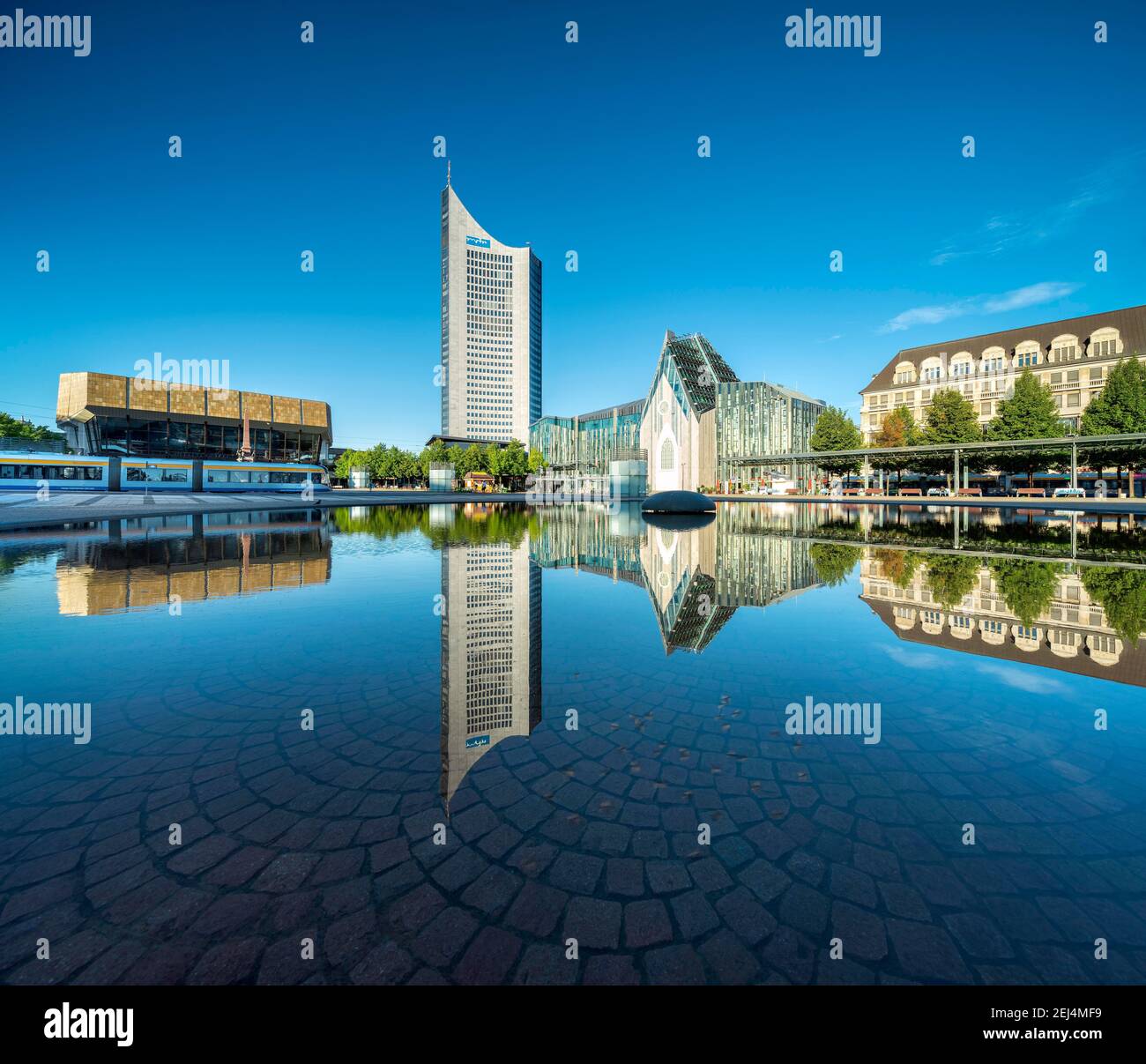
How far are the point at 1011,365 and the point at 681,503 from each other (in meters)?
67.3

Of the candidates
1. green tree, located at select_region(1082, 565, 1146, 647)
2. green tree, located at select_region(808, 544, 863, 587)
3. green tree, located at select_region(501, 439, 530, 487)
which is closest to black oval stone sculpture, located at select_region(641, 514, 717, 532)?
green tree, located at select_region(808, 544, 863, 587)

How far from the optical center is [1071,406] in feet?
219

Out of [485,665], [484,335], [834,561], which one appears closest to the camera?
[485,665]

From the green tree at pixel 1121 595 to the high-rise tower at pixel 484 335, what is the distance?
159m

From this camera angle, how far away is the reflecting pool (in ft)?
7.88

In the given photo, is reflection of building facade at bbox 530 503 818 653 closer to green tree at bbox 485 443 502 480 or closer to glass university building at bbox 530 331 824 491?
green tree at bbox 485 443 502 480

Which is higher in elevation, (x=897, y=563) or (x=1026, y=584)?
(x=897, y=563)

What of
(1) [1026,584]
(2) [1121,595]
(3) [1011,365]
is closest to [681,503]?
(1) [1026,584]

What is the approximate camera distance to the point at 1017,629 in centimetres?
772

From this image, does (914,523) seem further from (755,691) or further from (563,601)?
(755,691)

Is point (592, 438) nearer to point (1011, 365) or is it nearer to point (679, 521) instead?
point (1011, 365)

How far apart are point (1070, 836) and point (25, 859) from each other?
20.7 feet

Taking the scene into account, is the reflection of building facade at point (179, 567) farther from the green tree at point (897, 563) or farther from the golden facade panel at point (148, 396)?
the golden facade panel at point (148, 396)
